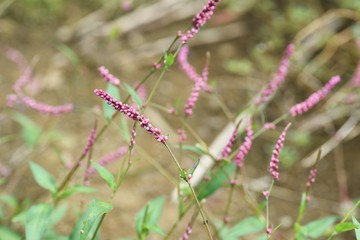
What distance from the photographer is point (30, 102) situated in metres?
2.06

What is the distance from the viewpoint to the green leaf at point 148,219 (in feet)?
5.62

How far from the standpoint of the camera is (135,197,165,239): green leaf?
171cm

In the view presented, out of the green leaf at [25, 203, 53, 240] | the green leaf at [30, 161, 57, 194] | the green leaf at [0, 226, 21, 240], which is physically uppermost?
the green leaf at [30, 161, 57, 194]

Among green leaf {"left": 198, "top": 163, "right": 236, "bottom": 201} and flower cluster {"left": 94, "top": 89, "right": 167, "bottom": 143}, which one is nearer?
flower cluster {"left": 94, "top": 89, "right": 167, "bottom": 143}

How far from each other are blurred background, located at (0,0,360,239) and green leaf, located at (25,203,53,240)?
683 mm

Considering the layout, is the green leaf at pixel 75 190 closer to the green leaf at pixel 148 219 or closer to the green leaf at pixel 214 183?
the green leaf at pixel 148 219

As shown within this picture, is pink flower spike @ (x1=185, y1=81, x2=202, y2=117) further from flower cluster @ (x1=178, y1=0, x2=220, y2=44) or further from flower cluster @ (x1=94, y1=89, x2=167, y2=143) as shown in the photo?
flower cluster @ (x1=94, y1=89, x2=167, y2=143)

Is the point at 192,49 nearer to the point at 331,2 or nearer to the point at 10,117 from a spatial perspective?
the point at 331,2

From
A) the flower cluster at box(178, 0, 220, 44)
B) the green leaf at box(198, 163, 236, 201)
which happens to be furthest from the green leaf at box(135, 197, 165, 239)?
the flower cluster at box(178, 0, 220, 44)

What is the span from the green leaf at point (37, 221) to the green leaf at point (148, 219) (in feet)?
1.04

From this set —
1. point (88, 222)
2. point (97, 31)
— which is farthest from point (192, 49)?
point (88, 222)

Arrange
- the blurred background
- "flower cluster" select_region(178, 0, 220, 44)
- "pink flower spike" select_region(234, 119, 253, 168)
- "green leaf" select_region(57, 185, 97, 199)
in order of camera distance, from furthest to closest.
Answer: the blurred background
"green leaf" select_region(57, 185, 97, 199)
"pink flower spike" select_region(234, 119, 253, 168)
"flower cluster" select_region(178, 0, 220, 44)

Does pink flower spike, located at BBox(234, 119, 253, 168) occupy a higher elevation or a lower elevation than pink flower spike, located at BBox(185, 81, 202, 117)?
lower

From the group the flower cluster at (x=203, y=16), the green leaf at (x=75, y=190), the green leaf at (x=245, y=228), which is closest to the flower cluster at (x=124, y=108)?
the flower cluster at (x=203, y=16)
